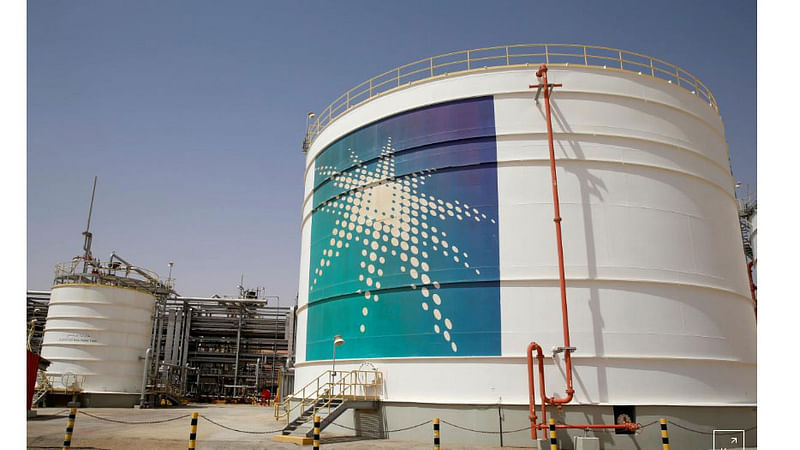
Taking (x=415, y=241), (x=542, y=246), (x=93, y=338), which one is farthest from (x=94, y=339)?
(x=542, y=246)

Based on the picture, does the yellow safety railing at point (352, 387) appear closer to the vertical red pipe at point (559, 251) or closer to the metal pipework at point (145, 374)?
the vertical red pipe at point (559, 251)

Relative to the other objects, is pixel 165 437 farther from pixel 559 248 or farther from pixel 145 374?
pixel 145 374

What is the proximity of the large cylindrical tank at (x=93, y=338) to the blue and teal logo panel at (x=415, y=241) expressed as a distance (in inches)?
607

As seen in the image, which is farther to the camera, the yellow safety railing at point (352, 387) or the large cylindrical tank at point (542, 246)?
the yellow safety railing at point (352, 387)

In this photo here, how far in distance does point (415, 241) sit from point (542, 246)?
369 cm

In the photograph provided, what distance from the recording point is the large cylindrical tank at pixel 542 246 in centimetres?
1482

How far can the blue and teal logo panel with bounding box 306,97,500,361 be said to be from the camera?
15.6 metres

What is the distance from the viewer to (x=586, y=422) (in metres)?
14.1

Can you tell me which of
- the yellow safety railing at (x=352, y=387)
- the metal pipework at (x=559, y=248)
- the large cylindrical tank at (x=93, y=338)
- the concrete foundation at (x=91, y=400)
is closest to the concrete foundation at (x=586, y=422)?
the metal pipework at (x=559, y=248)

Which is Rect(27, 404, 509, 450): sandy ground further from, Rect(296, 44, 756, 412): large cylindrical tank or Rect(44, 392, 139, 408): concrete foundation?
Rect(44, 392, 139, 408): concrete foundation

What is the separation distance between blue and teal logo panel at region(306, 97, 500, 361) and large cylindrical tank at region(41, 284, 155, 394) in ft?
50.6

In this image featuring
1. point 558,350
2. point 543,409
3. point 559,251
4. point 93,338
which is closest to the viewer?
point 543,409
